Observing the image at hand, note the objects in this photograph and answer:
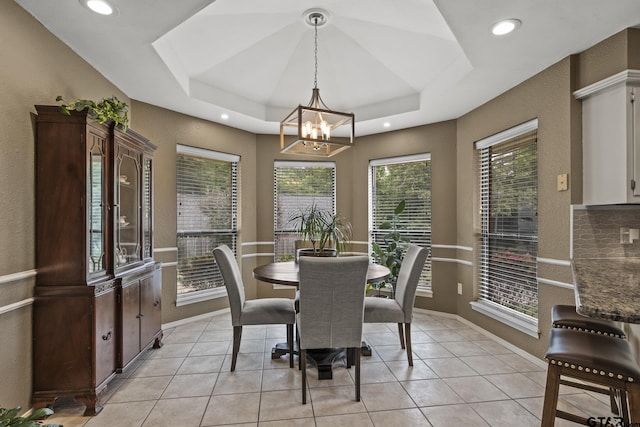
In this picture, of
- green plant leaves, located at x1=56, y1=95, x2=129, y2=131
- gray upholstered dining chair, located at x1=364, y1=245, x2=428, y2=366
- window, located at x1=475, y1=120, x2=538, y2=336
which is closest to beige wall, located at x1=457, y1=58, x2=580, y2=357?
window, located at x1=475, y1=120, x2=538, y2=336

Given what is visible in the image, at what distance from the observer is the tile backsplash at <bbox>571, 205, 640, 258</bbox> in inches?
99.9

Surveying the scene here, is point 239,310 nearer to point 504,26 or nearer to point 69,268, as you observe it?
point 69,268

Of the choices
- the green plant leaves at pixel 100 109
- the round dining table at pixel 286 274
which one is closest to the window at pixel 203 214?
the round dining table at pixel 286 274

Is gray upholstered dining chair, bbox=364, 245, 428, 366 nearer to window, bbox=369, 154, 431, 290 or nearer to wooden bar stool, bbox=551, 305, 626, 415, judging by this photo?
wooden bar stool, bbox=551, 305, 626, 415

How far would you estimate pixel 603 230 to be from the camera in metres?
2.58

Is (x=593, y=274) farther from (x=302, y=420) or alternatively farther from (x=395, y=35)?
(x=395, y=35)

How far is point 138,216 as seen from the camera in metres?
3.07

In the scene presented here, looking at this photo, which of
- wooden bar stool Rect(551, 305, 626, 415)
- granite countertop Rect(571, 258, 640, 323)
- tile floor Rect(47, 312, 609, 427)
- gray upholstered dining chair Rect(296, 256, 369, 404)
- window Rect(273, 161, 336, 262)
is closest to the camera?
granite countertop Rect(571, 258, 640, 323)

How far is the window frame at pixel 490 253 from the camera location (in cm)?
310

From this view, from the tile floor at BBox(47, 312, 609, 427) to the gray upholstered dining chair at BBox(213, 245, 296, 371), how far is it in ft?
1.00

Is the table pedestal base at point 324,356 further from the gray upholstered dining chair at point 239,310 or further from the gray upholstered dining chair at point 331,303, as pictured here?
the gray upholstered dining chair at point 331,303

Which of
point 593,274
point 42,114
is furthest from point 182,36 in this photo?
point 593,274

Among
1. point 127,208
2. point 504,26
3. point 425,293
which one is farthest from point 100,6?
point 425,293

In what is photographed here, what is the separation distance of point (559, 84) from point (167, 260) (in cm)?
408
